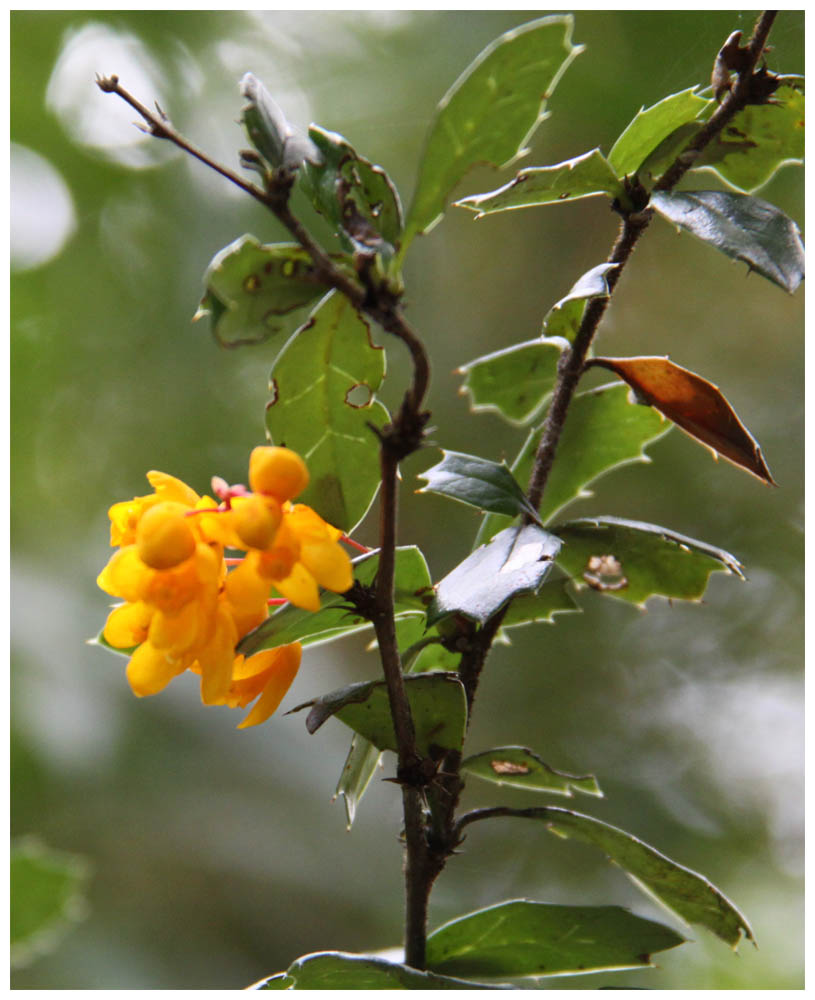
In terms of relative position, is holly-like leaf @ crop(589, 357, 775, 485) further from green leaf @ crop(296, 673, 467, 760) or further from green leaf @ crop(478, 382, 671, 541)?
green leaf @ crop(296, 673, 467, 760)

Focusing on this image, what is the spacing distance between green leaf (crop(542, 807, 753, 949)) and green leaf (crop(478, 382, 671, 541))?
7.6 inches

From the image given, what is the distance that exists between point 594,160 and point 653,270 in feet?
4.14

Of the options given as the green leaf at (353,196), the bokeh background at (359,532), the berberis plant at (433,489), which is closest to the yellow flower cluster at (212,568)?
the berberis plant at (433,489)

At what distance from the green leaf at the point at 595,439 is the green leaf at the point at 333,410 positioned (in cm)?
14

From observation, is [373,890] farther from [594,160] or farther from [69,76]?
[69,76]

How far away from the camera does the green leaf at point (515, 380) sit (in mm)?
598

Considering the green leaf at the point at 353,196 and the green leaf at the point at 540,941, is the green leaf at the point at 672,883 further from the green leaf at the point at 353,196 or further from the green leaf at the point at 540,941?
the green leaf at the point at 353,196

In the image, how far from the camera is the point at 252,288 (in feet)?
1.26

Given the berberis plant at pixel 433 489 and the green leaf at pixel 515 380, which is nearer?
the berberis plant at pixel 433 489

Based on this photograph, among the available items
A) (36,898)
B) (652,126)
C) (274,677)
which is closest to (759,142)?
(652,126)

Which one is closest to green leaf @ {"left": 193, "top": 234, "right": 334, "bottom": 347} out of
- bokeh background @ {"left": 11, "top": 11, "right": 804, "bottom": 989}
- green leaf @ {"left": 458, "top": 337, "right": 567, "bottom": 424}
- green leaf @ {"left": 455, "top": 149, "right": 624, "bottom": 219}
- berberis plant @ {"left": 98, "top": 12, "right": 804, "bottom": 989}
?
berberis plant @ {"left": 98, "top": 12, "right": 804, "bottom": 989}

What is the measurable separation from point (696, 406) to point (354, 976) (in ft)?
1.20

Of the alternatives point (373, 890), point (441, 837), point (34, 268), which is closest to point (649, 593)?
point (441, 837)

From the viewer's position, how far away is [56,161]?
162 centimetres
